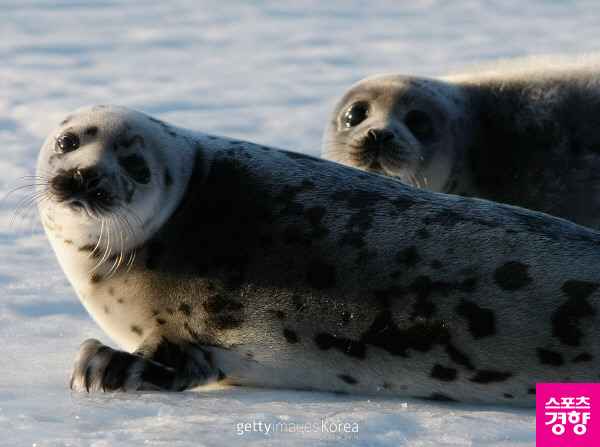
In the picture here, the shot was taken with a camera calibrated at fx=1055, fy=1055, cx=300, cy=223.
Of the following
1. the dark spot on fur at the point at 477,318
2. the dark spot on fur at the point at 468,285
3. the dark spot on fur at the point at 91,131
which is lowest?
the dark spot on fur at the point at 477,318

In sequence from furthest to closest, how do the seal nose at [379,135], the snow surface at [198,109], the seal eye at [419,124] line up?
the seal eye at [419,124], the seal nose at [379,135], the snow surface at [198,109]

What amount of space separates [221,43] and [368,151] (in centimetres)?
701

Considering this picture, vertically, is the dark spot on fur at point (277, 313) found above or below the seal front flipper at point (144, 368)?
above

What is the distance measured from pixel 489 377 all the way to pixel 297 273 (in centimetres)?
73

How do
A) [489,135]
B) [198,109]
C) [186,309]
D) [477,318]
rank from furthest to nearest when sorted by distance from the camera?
[198,109]
[489,135]
[186,309]
[477,318]

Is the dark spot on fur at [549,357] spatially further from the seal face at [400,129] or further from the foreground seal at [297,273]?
the seal face at [400,129]

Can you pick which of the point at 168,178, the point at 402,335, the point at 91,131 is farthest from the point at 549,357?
the point at 91,131

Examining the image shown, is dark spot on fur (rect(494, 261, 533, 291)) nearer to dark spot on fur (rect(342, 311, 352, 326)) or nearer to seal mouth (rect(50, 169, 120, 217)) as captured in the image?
dark spot on fur (rect(342, 311, 352, 326))

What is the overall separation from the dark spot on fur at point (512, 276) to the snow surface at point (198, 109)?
38 cm

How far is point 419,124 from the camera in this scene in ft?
19.2

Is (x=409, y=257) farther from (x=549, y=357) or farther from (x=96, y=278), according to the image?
(x=96, y=278)

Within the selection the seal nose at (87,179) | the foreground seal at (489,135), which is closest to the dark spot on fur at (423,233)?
the seal nose at (87,179)

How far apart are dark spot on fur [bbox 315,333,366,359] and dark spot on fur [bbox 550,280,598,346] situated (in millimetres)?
615

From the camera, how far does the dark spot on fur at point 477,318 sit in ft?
10.7
